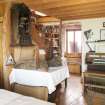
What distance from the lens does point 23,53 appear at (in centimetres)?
411

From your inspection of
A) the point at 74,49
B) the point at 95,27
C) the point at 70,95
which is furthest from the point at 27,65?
the point at 74,49

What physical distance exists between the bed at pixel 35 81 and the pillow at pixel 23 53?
0.40 metres

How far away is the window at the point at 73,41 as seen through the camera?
737 centimetres

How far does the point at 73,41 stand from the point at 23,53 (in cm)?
383

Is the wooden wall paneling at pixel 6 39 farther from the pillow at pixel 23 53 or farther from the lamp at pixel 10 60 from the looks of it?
the pillow at pixel 23 53

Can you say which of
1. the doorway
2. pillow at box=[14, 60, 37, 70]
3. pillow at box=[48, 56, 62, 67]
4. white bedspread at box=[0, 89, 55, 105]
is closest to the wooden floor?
pillow at box=[48, 56, 62, 67]

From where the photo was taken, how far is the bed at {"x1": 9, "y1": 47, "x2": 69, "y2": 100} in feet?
11.0

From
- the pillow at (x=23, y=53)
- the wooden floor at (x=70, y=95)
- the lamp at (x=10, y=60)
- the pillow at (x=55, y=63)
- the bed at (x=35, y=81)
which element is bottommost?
the wooden floor at (x=70, y=95)

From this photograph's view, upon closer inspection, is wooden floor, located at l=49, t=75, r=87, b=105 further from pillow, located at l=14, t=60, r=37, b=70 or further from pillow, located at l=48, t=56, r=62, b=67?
pillow, located at l=14, t=60, r=37, b=70

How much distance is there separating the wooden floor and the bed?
1.61 ft

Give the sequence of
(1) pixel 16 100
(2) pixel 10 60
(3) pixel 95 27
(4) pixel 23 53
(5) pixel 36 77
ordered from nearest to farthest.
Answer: (1) pixel 16 100 → (5) pixel 36 77 → (2) pixel 10 60 → (4) pixel 23 53 → (3) pixel 95 27

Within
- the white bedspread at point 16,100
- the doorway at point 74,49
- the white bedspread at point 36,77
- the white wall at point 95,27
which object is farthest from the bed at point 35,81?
the doorway at point 74,49

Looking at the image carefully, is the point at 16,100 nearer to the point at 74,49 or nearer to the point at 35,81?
the point at 35,81

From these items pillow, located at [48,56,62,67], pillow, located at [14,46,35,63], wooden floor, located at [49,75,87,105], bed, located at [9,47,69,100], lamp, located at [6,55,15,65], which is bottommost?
wooden floor, located at [49,75,87,105]
